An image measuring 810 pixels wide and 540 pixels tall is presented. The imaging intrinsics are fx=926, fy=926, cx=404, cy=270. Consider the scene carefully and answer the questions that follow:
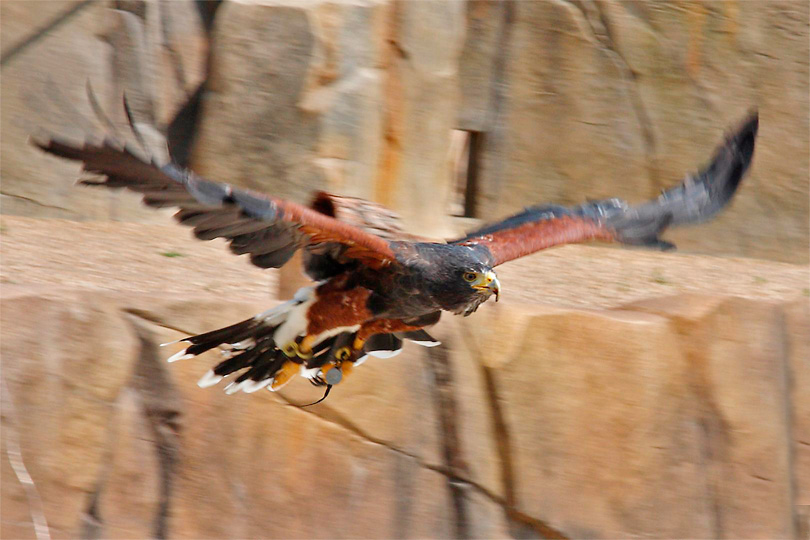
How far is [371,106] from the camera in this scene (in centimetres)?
779

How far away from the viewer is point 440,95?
8.38m

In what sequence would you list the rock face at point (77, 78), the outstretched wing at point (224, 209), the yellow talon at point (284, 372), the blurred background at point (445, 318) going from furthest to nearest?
the rock face at point (77, 78) < the blurred background at point (445, 318) < the yellow talon at point (284, 372) < the outstretched wing at point (224, 209)

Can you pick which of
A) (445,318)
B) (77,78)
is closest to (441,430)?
(445,318)

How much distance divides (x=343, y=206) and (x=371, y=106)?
3110mm

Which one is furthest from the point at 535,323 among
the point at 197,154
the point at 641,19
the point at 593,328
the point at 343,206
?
the point at 641,19

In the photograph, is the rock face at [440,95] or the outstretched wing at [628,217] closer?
A: the outstretched wing at [628,217]

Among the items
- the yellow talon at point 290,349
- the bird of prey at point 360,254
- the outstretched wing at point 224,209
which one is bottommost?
the yellow talon at point 290,349

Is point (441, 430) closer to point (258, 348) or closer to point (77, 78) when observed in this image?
point (258, 348)

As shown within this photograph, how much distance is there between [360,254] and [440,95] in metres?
4.40

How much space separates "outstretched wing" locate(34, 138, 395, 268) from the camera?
10.5 ft

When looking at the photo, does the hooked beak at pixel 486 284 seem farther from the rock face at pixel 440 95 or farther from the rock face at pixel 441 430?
the rock face at pixel 440 95

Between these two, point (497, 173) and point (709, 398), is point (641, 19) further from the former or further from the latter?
point (709, 398)

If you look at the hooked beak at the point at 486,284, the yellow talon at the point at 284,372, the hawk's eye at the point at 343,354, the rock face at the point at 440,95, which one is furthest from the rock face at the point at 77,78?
the hooked beak at the point at 486,284

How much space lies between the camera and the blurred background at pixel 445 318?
5059mm
